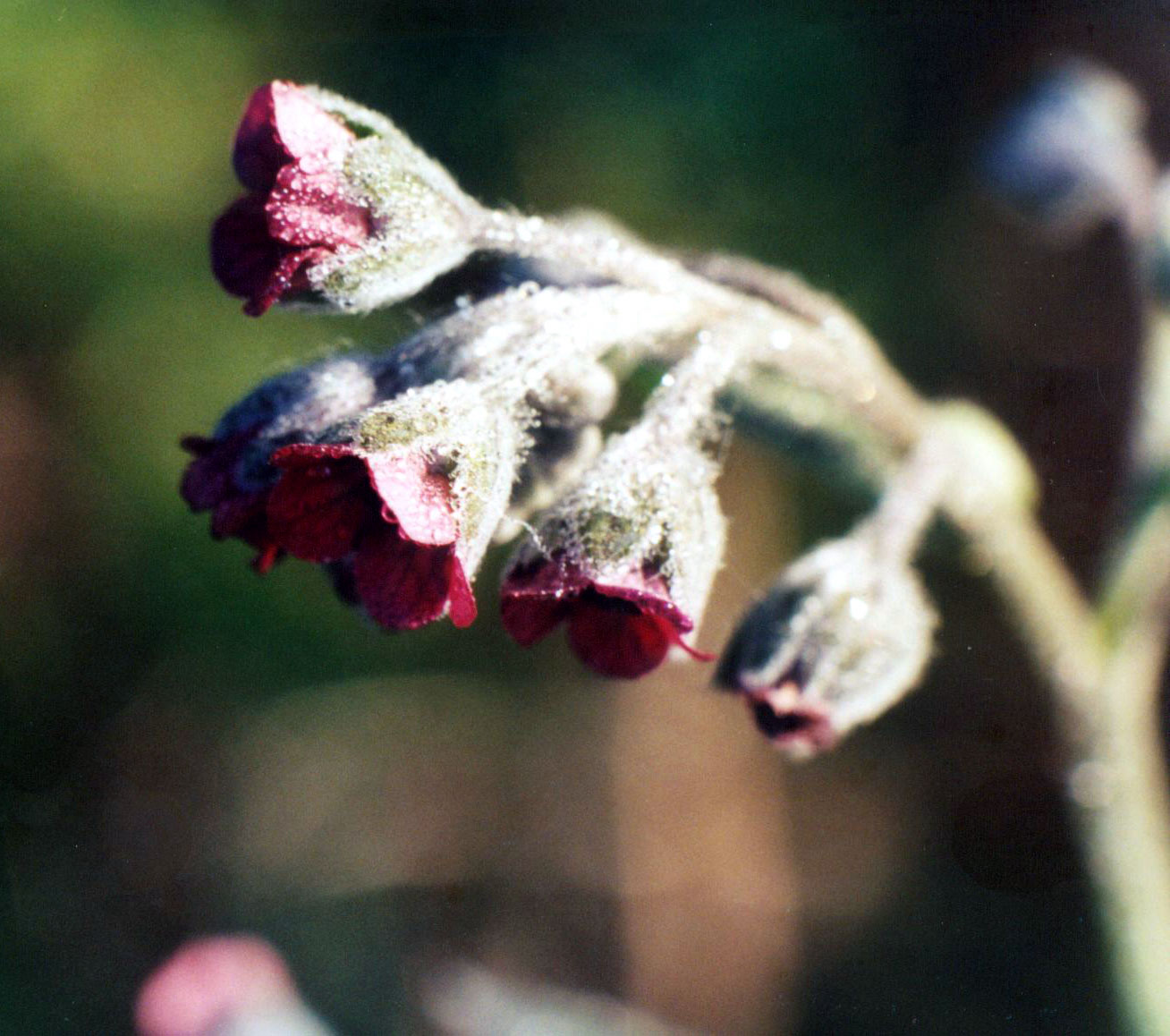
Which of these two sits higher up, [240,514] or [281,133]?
[281,133]

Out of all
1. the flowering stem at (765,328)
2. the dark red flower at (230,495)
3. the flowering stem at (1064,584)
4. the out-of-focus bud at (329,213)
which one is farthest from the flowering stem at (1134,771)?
the dark red flower at (230,495)

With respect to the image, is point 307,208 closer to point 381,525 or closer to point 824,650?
point 381,525

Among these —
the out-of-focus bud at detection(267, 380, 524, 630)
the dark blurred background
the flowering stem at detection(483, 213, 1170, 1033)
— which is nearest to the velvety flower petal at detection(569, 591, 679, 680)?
the out-of-focus bud at detection(267, 380, 524, 630)

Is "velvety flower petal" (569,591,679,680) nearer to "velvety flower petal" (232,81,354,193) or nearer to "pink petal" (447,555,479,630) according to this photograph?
"pink petal" (447,555,479,630)

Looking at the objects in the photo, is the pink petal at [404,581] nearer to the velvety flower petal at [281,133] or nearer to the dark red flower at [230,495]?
the dark red flower at [230,495]

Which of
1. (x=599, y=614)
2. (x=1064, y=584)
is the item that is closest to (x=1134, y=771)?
(x=1064, y=584)

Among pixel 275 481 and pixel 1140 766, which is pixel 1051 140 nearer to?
pixel 1140 766

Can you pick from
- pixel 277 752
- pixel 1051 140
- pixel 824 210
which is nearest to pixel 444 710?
pixel 277 752
